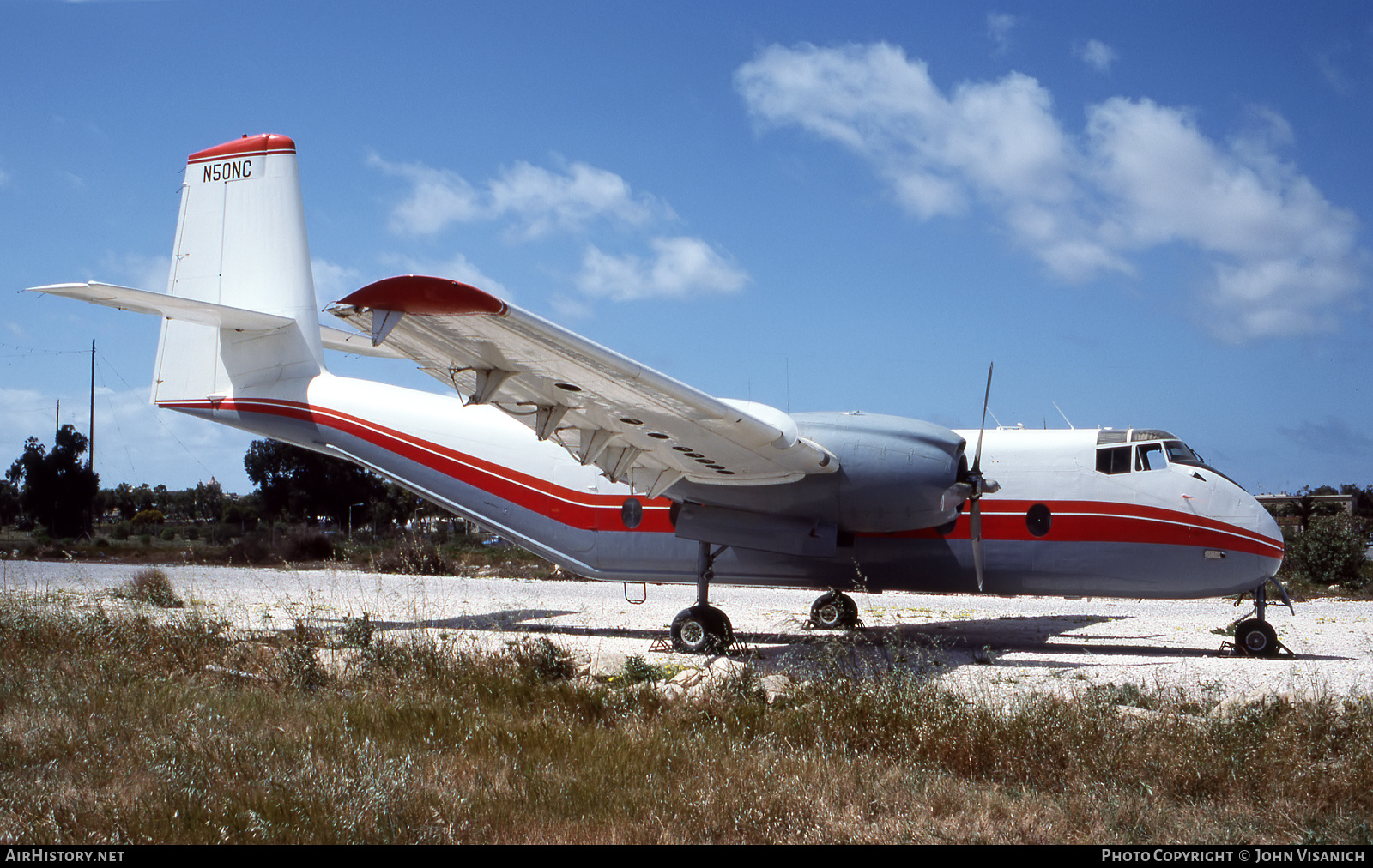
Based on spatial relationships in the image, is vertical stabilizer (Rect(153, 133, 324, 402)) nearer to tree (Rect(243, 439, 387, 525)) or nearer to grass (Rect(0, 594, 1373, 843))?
grass (Rect(0, 594, 1373, 843))

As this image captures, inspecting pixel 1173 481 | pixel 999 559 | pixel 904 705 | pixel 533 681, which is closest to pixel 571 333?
pixel 533 681

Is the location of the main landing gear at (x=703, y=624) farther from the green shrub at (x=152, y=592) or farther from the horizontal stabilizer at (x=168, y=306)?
the green shrub at (x=152, y=592)

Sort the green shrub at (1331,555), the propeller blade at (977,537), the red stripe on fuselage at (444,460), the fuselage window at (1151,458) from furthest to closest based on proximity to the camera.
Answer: the green shrub at (1331,555), the red stripe on fuselage at (444,460), the fuselage window at (1151,458), the propeller blade at (977,537)

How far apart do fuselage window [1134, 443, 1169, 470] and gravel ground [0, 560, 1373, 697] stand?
2.41 m

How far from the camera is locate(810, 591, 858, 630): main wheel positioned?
1413 centimetres

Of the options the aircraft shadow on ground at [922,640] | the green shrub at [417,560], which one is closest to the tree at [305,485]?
the green shrub at [417,560]

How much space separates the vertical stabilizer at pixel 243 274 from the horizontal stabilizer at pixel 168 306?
0.34 meters

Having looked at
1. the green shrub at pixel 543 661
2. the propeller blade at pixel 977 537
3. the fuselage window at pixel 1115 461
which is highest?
the fuselage window at pixel 1115 461

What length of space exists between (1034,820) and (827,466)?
635cm

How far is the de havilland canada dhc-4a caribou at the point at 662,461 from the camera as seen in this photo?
9.40 metres

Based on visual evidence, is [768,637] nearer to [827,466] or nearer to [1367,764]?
[827,466]

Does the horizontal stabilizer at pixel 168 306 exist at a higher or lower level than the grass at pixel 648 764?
higher

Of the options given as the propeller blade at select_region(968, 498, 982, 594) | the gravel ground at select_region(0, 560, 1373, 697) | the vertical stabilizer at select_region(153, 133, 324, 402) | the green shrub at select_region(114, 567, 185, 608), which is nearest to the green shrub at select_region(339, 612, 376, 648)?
the gravel ground at select_region(0, 560, 1373, 697)

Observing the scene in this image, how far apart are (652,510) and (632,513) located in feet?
0.96
